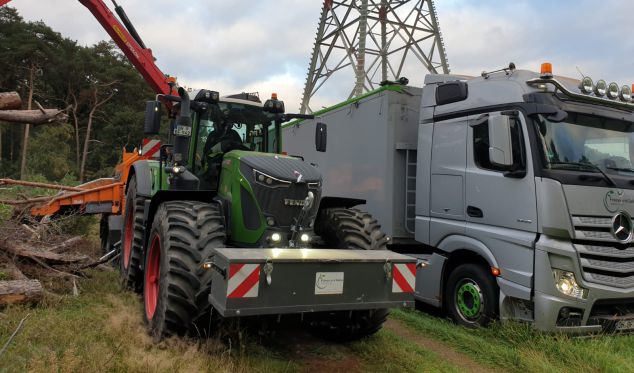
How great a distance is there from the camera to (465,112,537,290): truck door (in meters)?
5.00

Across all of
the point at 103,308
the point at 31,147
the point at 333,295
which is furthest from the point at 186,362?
the point at 31,147

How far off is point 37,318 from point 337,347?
2.84 m

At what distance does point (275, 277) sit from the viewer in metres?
3.43

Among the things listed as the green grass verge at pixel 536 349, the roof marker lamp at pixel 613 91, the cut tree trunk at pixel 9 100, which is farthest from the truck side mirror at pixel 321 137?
the cut tree trunk at pixel 9 100

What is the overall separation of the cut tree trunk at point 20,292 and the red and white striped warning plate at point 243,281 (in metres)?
2.81

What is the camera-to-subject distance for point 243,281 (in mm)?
3316

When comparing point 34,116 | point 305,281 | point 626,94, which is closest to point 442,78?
point 626,94

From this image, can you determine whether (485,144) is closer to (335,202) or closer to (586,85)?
(586,85)

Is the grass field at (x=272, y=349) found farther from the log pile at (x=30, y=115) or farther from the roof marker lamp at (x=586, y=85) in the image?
the roof marker lamp at (x=586, y=85)

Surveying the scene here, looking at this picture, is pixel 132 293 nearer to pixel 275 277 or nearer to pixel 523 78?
pixel 275 277

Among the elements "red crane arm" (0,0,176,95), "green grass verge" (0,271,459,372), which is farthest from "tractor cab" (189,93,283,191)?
"red crane arm" (0,0,176,95)

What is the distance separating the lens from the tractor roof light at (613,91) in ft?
18.1

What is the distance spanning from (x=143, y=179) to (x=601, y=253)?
538cm

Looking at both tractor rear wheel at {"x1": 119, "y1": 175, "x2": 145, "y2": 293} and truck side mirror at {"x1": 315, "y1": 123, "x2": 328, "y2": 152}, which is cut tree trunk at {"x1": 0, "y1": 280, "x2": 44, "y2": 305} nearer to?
tractor rear wheel at {"x1": 119, "y1": 175, "x2": 145, "y2": 293}
